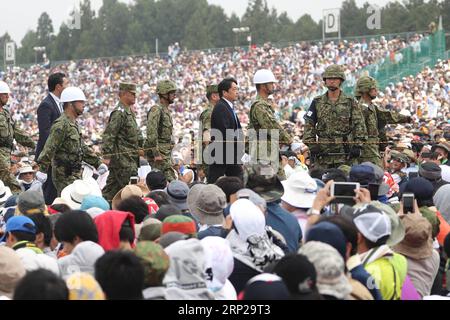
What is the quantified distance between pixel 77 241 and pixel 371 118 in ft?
24.1

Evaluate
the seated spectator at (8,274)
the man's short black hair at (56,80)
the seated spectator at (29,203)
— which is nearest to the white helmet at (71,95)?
the man's short black hair at (56,80)

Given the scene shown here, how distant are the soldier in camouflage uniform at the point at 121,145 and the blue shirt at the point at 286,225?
5029 millimetres

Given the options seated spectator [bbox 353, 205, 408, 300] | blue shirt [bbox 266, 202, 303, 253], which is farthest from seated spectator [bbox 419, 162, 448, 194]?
seated spectator [bbox 353, 205, 408, 300]

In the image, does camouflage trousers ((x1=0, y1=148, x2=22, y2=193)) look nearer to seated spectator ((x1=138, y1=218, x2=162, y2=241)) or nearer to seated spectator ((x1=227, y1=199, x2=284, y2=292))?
seated spectator ((x1=138, y1=218, x2=162, y2=241))

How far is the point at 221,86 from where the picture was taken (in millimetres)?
12367

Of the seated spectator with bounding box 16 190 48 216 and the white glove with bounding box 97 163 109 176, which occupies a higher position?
the seated spectator with bounding box 16 190 48 216

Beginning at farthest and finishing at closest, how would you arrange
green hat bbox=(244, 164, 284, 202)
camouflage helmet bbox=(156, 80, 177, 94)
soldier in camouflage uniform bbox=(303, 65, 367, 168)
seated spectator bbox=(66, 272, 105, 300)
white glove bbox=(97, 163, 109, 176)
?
white glove bbox=(97, 163, 109, 176), camouflage helmet bbox=(156, 80, 177, 94), soldier in camouflage uniform bbox=(303, 65, 367, 168), green hat bbox=(244, 164, 284, 202), seated spectator bbox=(66, 272, 105, 300)

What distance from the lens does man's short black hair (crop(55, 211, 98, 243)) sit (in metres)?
6.84

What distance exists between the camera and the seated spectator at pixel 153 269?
5.70 meters

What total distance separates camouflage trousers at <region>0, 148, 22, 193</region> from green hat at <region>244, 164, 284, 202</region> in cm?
492

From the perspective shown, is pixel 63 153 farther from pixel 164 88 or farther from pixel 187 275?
pixel 187 275

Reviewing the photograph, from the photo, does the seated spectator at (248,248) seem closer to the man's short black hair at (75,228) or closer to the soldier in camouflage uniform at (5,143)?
the man's short black hair at (75,228)
